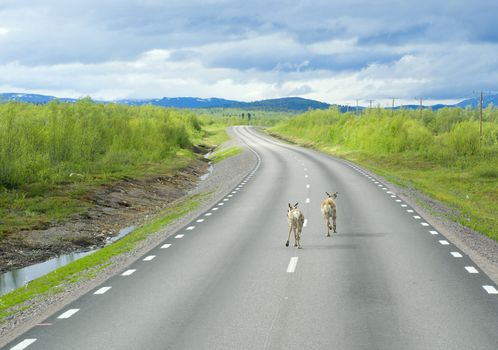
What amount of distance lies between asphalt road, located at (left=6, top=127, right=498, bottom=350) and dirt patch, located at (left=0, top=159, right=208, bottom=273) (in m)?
4.25

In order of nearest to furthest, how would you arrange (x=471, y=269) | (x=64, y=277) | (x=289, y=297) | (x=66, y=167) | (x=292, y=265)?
(x=289, y=297)
(x=471, y=269)
(x=292, y=265)
(x=64, y=277)
(x=66, y=167)

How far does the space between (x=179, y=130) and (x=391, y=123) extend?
27565mm

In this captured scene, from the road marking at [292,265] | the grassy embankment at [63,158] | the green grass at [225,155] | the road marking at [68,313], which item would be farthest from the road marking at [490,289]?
the green grass at [225,155]

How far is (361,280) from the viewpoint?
37.7ft

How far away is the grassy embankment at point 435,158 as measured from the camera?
99.4ft

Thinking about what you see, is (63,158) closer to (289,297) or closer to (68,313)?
(68,313)

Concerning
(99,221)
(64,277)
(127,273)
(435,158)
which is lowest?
(99,221)

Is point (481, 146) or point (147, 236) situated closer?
point (147, 236)

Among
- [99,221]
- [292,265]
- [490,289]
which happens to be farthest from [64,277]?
[99,221]

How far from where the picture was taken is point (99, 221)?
24.7 meters

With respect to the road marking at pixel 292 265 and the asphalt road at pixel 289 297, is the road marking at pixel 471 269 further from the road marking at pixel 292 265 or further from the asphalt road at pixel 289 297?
the road marking at pixel 292 265

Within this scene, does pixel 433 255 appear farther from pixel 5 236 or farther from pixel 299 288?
pixel 5 236

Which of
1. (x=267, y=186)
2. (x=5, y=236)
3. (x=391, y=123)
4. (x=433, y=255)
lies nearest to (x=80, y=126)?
(x=267, y=186)

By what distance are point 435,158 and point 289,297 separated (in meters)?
42.6
